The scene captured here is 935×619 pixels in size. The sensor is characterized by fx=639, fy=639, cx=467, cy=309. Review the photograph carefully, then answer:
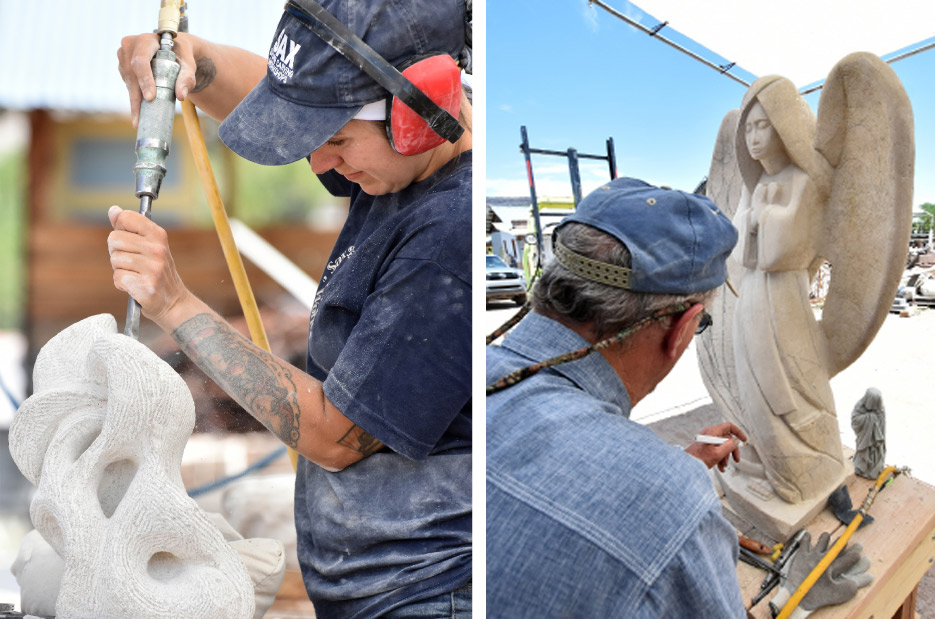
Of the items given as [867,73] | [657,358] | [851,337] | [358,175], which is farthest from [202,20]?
[851,337]

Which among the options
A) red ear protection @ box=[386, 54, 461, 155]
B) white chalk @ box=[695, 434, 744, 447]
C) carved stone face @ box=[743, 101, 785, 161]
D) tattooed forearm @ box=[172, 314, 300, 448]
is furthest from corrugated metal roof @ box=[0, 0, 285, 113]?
carved stone face @ box=[743, 101, 785, 161]

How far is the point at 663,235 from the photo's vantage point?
1.02m

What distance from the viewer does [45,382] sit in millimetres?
929

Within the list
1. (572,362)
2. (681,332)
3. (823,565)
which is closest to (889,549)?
(823,565)

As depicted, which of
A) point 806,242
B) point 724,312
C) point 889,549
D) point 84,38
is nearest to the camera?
point 84,38

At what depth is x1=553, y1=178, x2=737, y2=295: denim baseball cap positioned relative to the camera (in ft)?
3.32

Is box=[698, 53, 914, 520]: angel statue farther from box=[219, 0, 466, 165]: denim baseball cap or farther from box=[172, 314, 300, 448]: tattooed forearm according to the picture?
box=[172, 314, 300, 448]: tattooed forearm

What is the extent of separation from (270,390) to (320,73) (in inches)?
17.7

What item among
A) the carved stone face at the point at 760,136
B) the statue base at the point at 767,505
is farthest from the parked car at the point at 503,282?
the statue base at the point at 767,505

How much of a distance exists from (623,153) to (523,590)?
103cm

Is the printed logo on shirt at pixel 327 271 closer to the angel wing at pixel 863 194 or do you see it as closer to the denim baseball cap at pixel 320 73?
the denim baseball cap at pixel 320 73

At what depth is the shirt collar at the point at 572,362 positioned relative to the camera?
3.35ft

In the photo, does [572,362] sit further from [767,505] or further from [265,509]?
[767,505]

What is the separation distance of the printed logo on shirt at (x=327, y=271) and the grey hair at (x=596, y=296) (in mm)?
324
